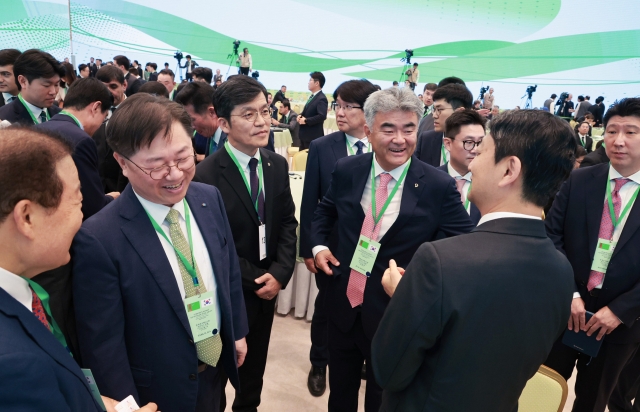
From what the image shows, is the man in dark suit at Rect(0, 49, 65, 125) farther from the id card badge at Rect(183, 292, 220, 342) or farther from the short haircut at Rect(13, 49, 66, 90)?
the id card badge at Rect(183, 292, 220, 342)

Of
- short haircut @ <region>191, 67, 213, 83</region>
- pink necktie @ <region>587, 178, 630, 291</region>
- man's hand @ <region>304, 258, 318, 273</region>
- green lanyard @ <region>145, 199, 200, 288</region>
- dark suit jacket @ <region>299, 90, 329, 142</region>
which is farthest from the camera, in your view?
dark suit jacket @ <region>299, 90, 329, 142</region>

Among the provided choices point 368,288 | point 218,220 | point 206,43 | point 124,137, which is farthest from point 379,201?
point 206,43

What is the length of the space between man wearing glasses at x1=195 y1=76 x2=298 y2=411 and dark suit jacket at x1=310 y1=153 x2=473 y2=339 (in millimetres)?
342

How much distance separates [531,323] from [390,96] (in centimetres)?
112

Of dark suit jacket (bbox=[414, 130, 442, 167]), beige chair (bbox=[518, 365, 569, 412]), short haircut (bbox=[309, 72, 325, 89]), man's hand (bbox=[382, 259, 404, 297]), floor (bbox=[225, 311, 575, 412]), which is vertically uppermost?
short haircut (bbox=[309, 72, 325, 89])

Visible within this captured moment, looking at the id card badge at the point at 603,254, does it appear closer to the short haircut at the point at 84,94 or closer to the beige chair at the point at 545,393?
the beige chair at the point at 545,393

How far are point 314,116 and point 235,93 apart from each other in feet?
15.6

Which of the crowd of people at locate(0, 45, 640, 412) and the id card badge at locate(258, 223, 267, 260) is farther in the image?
the id card badge at locate(258, 223, 267, 260)

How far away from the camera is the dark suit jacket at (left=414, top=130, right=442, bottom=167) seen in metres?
3.50

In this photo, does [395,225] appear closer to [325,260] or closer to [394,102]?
[325,260]

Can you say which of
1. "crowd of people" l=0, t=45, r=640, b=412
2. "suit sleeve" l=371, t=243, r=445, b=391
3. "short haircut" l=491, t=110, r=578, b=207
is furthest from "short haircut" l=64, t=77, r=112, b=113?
"short haircut" l=491, t=110, r=578, b=207

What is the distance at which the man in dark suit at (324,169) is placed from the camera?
262 cm

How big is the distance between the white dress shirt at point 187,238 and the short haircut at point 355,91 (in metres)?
1.91

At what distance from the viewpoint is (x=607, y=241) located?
6.50 ft
